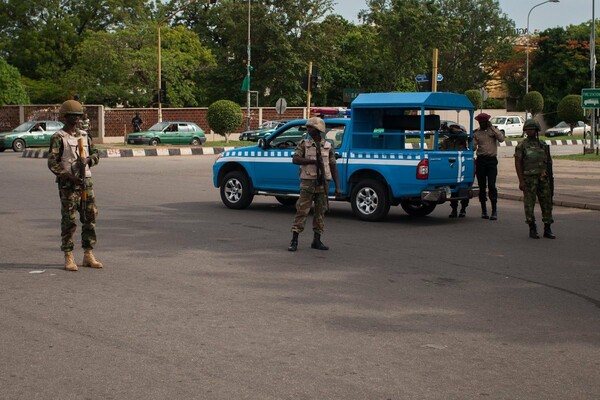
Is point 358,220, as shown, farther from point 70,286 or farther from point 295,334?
point 295,334

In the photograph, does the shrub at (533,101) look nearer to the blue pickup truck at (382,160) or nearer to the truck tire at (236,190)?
the blue pickup truck at (382,160)

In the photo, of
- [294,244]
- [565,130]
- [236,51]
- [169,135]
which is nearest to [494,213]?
[294,244]

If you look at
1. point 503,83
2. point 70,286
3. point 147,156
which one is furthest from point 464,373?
point 503,83

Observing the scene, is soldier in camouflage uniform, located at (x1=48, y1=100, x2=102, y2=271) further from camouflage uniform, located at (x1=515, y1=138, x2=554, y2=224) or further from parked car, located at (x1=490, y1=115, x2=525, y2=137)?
parked car, located at (x1=490, y1=115, x2=525, y2=137)

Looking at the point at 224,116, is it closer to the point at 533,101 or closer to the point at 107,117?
the point at 107,117

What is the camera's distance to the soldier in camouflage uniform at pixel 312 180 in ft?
38.8

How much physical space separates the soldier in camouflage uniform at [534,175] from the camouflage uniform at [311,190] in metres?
3.20

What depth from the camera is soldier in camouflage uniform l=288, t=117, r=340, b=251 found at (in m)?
11.8

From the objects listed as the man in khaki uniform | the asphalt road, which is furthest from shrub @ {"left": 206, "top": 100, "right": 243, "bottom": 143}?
the asphalt road

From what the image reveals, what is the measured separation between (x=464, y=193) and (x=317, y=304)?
7.90 metres

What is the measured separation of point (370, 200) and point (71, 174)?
6558 millimetres

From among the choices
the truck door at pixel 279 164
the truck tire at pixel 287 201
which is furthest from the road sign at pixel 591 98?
the truck door at pixel 279 164

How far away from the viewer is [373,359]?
645cm

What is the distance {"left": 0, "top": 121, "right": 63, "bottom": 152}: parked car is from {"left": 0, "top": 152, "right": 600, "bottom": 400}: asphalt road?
3007 centimetres
